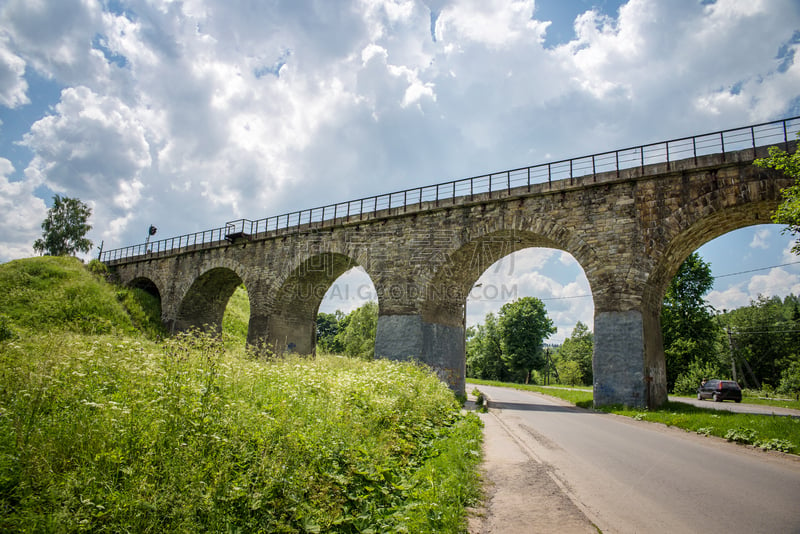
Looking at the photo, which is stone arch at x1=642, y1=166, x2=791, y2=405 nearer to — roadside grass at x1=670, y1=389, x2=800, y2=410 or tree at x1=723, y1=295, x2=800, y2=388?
roadside grass at x1=670, y1=389, x2=800, y2=410

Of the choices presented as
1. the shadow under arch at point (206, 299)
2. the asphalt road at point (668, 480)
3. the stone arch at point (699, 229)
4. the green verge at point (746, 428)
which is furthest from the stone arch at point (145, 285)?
the green verge at point (746, 428)

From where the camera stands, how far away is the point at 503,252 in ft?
60.1

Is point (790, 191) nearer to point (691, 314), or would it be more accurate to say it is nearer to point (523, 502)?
point (523, 502)

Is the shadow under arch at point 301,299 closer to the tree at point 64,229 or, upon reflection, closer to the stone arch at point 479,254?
the stone arch at point 479,254

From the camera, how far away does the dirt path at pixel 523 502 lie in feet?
13.1

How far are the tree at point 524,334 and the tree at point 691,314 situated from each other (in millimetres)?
16634

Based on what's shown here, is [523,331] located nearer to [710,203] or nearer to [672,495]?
[710,203]

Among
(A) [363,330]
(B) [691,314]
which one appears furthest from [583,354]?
(A) [363,330]

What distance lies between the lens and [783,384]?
32.8 metres

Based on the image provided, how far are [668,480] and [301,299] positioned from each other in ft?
67.6

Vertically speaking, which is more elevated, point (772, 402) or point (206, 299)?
point (206, 299)

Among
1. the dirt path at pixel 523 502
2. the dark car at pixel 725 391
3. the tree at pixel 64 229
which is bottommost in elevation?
the dark car at pixel 725 391

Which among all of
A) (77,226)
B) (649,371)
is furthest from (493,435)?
(77,226)

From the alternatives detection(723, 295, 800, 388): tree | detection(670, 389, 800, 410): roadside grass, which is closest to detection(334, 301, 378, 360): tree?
detection(670, 389, 800, 410): roadside grass
